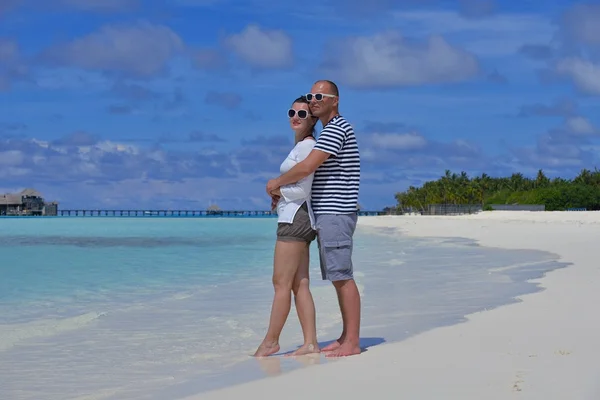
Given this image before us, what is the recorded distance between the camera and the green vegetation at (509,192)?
85.1 metres

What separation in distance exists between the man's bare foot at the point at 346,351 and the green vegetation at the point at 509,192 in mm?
82251

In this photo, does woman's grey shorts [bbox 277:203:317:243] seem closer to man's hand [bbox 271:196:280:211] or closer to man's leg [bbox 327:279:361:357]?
man's hand [bbox 271:196:280:211]

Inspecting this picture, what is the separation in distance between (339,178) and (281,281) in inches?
31.2

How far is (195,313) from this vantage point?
8.88 m

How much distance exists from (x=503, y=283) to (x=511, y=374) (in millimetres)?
6191

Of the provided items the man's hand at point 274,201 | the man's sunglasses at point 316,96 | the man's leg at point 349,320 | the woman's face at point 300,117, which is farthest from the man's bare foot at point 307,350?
the man's sunglasses at point 316,96

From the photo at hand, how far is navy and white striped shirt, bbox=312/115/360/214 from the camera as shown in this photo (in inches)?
211

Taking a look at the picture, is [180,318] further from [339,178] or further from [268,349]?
[339,178]

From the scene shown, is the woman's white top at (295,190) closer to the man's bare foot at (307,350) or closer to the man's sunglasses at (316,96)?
the man's sunglasses at (316,96)

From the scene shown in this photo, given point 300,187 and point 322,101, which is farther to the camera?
point 322,101

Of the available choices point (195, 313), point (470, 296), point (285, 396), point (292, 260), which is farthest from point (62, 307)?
point (285, 396)

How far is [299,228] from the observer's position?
5445 mm

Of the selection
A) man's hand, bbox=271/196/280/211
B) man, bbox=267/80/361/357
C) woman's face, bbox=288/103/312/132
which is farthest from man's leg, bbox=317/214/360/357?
woman's face, bbox=288/103/312/132

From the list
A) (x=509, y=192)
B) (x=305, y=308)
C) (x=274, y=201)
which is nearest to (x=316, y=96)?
(x=274, y=201)
